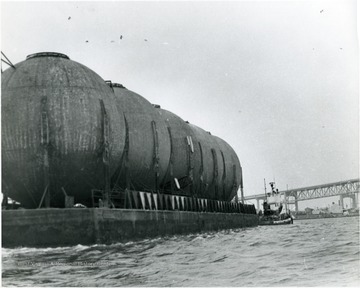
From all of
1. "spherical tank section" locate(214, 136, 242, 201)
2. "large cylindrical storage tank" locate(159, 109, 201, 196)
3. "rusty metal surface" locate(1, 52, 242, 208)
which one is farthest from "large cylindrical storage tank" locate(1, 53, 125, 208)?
"spherical tank section" locate(214, 136, 242, 201)

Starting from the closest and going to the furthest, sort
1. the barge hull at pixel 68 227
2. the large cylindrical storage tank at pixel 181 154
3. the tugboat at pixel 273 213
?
1. the barge hull at pixel 68 227
2. the large cylindrical storage tank at pixel 181 154
3. the tugboat at pixel 273 213

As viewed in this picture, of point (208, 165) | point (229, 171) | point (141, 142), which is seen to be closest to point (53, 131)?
point (141, 142)

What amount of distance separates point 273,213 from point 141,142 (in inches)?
1594

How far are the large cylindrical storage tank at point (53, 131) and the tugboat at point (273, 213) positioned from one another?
42297 millimetres

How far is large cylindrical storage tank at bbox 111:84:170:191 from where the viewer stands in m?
27.2

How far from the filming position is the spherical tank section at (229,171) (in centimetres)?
4741

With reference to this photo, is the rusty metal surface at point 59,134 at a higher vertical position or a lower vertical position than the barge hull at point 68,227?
higher

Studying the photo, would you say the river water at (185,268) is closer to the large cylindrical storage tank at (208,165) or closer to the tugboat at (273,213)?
the large cylindrical storage tank at (208,165)

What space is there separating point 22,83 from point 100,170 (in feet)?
16.2

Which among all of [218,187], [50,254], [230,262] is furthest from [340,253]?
[218,187]

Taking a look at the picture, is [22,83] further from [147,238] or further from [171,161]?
[171,161]

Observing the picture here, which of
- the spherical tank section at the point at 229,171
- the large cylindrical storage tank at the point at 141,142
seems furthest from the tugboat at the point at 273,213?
the large cylindrical storage tank at the point at 141,142

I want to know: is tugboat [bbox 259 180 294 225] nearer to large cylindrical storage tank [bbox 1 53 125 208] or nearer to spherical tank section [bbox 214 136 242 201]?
spherical tank section [bbox 214 136 242 201]

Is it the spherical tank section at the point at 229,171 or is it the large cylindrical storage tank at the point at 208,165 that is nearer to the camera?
the large cylindrical storage tank at the point at 208,165
